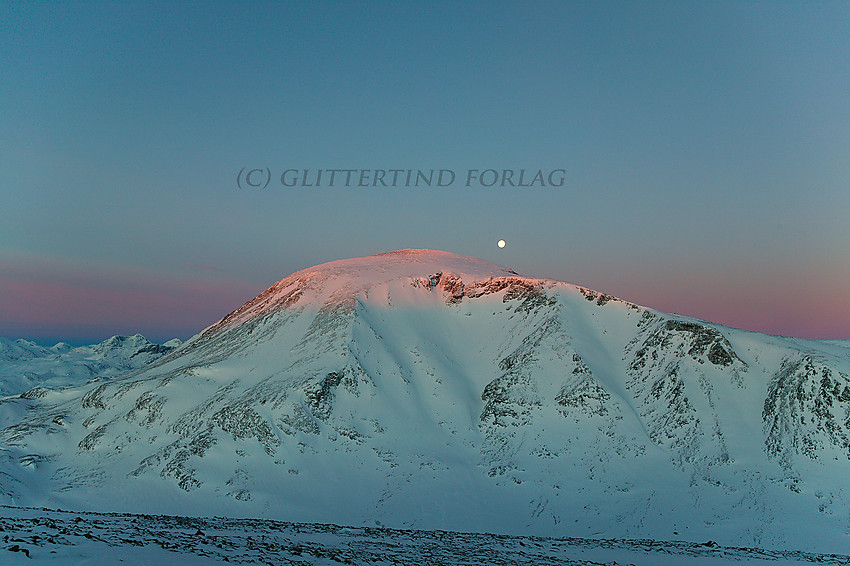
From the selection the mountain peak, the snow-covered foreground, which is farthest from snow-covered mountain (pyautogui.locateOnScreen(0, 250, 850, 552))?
the snow-covered foreground

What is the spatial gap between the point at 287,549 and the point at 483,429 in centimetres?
4800

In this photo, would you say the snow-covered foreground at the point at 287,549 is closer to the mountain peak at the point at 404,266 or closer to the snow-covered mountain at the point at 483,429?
the snow-covered mountain at the point at 483,429

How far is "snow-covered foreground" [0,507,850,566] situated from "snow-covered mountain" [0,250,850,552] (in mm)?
15275

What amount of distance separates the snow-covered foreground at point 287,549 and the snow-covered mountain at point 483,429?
1527 centimetres

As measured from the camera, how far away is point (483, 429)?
216ft

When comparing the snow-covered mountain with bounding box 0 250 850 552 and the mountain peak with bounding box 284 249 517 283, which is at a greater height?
the mountain peak with bounding box 284 249 517 283

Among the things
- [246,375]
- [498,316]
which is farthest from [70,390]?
[498,316]

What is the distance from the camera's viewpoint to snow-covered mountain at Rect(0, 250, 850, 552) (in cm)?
4800

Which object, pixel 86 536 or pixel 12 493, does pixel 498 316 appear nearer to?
pixel 12 493

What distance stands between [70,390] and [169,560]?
98.4 m

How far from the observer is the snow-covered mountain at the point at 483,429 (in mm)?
48000

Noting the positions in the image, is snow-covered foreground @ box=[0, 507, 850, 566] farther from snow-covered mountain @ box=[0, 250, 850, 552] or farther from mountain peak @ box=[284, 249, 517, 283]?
mountain peak @ box=[284, 249, 517, 283]

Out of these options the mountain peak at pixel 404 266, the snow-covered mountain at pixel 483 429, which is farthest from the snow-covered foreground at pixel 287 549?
the mountain peak at pixel 404 266

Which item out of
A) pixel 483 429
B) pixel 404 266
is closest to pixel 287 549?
pixel 483 429
